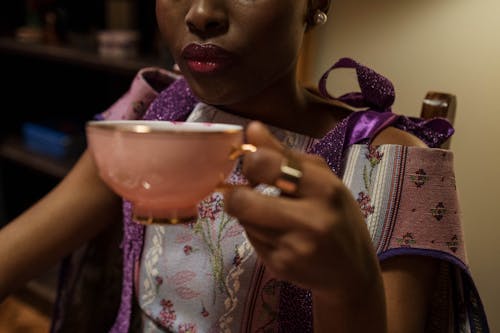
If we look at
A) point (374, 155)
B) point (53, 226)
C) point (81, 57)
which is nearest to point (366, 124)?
point (374, 155)

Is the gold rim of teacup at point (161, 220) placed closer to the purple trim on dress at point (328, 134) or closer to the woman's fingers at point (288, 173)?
the woman's fingers at point (288, 173)

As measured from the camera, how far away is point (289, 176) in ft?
1.27

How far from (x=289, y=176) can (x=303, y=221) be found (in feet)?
0.11

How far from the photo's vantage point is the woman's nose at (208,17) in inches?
22.6

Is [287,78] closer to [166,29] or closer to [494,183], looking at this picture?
[166,29]

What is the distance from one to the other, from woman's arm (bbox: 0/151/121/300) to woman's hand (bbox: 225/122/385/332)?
482 mm

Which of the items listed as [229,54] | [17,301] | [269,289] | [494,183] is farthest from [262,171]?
[17,301]

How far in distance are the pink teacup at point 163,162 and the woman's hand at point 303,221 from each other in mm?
32

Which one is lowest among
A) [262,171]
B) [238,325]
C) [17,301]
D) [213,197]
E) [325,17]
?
[17,301]

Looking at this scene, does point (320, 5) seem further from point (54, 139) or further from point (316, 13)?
point (54, 139)

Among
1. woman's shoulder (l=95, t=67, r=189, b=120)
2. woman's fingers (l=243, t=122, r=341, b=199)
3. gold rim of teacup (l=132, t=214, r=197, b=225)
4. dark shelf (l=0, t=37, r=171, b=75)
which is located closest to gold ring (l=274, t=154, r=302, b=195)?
woman's fingers (l=243, t=122, r=341, b=199)

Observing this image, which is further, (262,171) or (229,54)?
(229,54)

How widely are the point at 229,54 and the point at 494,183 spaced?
0.43 metres

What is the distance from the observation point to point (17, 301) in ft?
5.52
